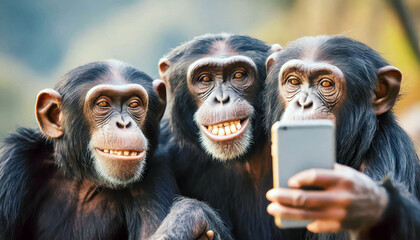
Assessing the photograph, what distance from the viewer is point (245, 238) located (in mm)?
5109

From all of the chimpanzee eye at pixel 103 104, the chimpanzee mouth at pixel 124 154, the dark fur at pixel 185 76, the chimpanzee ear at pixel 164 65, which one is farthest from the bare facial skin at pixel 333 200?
the chimpanzee ear at pixel 164 65

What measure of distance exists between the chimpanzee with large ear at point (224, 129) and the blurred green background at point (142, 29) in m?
6.34

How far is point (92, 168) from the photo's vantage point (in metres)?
4.71

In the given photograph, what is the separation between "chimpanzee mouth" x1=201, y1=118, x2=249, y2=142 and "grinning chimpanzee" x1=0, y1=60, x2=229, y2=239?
51 cm

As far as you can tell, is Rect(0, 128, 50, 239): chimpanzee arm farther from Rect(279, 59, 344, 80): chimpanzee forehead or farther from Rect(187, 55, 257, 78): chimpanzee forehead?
Rect(279, 59, 344, 80): chimpanzee forehead

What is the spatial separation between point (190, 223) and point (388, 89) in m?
1.80

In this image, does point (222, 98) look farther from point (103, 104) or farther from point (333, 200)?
point (333, 200)

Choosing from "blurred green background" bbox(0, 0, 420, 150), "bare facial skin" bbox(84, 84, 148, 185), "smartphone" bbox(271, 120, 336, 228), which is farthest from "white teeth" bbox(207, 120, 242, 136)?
"blurred green background" bbox(0, 0, 420, 150)

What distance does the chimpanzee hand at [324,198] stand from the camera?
273 cm

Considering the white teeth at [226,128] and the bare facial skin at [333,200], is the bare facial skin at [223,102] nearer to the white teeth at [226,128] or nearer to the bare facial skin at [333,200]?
the white teeth at [226,128]

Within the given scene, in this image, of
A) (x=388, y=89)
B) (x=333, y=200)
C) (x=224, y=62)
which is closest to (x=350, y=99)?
(x=388, y=89)

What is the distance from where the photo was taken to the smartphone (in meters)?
2.83

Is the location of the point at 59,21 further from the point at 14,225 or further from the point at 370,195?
the point at 370,195

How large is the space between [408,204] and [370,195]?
1.90 ft
